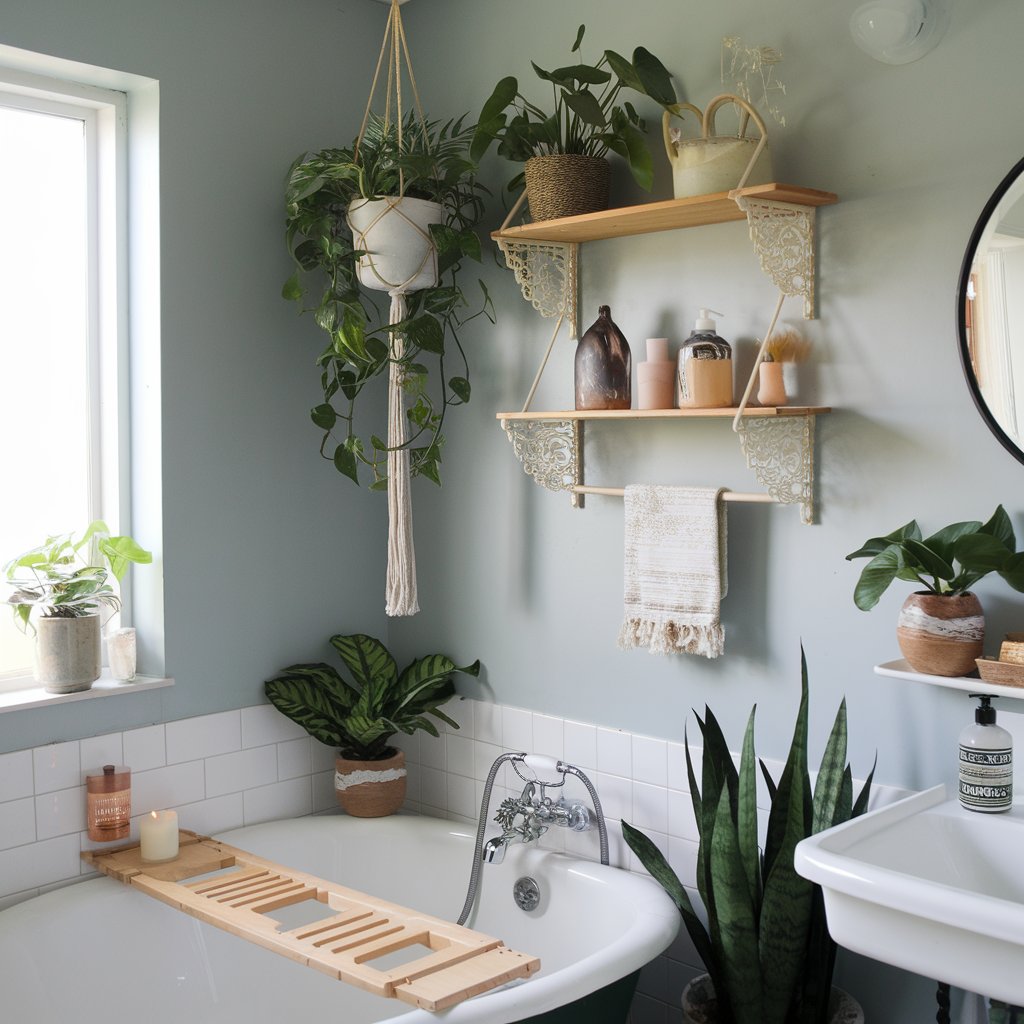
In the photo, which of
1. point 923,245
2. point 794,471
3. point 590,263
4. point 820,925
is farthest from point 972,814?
point 590,263

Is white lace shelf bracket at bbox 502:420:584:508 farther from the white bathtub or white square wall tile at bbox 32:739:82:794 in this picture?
white square wall tile at bbox 32:739:82:794

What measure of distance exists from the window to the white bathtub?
57cm

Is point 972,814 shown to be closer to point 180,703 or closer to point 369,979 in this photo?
point 369,979

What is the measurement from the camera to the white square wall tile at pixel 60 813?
2535 millimetres

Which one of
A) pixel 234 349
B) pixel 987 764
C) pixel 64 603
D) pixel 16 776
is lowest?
pixel 16 776

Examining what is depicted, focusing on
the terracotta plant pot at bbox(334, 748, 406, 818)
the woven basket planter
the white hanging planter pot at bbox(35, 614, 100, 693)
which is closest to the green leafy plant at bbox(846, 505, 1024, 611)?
the woven basket planter

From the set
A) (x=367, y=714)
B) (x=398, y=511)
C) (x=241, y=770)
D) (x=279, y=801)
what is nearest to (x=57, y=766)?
(x=241, y=770)

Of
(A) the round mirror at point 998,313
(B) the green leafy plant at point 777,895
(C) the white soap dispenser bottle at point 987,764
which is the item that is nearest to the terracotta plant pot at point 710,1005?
(B) the green leafy plant at point 777,895

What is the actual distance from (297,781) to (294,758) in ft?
0.20

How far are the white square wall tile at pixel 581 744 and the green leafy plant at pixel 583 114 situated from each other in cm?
120

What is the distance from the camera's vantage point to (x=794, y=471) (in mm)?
2238

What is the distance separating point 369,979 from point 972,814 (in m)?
1.02

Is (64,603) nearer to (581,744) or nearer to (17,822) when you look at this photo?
(17,822)

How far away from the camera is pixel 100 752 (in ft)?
8.63
